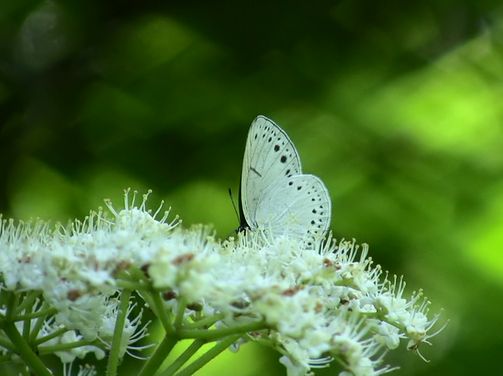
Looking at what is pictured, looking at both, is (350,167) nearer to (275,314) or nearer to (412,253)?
(412,253)

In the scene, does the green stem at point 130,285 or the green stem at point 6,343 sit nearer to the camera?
the green stem at point 130,285

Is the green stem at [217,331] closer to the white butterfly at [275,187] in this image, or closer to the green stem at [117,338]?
the green stem at [117,338]

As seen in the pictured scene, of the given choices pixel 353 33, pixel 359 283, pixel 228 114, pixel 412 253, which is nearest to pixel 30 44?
pixel 228 114

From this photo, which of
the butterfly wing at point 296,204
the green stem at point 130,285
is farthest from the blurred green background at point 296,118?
the green stem at point 130,285

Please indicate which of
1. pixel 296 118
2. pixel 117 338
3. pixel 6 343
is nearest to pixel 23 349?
pixel 6 343

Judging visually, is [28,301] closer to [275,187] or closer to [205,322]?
[205,322]
